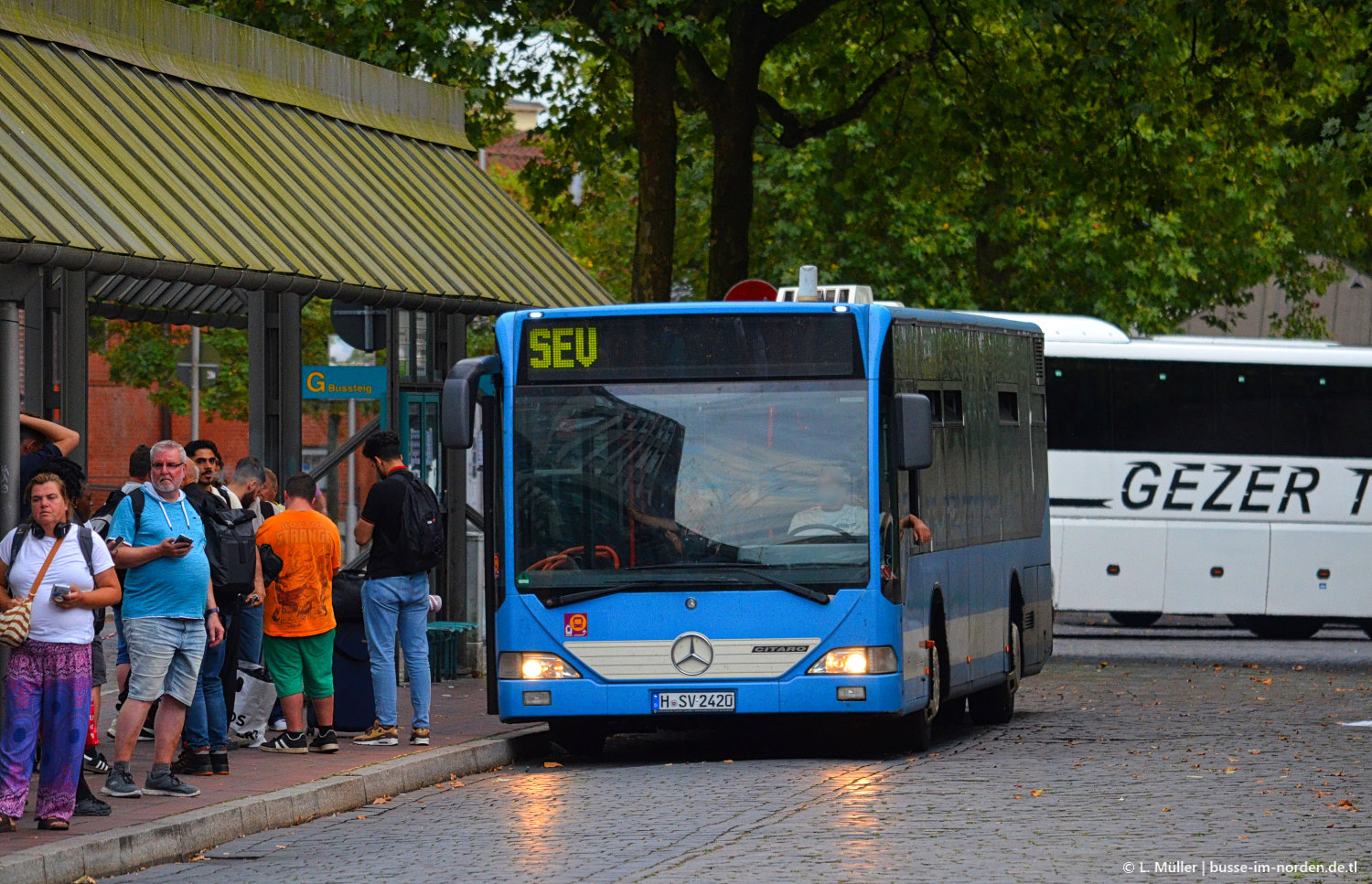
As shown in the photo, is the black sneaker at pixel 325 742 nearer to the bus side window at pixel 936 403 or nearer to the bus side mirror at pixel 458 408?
the bus side mirror at pixel 458 408

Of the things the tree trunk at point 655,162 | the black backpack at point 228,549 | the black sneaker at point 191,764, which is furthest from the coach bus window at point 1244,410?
the black sneaker at point 191,764

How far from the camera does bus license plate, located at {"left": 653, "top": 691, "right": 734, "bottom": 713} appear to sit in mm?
13969

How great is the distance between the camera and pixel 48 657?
33.9ft

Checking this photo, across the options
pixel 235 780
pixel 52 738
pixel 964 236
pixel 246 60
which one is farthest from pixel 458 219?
pixel 964 236

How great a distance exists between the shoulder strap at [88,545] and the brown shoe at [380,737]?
4.26 m

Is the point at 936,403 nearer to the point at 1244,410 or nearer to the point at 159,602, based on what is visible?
the point at 159,602

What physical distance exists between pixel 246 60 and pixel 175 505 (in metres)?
7.10

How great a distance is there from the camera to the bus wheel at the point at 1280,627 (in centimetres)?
3000

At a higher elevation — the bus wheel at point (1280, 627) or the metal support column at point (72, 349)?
the metal support column at point (72, 349)

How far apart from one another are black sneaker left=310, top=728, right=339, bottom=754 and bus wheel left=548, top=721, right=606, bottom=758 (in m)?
1.44

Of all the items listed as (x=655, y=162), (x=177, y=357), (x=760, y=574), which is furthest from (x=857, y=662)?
(x=177, y=357)

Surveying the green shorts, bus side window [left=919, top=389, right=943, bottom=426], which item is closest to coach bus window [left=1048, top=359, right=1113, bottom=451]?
bus side window [left=919, top=389, right=943, bottom=426]

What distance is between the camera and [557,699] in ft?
46.3

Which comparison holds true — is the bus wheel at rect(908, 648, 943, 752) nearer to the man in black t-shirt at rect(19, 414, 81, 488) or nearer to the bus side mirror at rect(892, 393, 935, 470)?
the bus side mirror at rect(892, 393, 935, 470)
